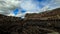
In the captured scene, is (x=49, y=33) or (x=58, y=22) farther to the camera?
(x=58, y=22)

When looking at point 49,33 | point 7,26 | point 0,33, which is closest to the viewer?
point 49,33

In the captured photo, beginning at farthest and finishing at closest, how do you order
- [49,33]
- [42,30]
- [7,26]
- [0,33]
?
[7,26] → [0,33] → [42,30] → [49,33]

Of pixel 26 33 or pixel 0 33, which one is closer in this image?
pixel 26 33

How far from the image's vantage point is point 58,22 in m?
16.1

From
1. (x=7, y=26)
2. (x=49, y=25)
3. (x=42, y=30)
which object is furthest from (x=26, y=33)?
(x=7, y=26)

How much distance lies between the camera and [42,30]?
52.3 ft

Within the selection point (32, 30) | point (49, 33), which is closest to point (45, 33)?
point (49, 33)

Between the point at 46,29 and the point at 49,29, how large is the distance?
15.3 inches

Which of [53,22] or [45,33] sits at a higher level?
[53,22]

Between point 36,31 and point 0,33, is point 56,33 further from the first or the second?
point 0,33

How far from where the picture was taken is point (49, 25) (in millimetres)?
16781

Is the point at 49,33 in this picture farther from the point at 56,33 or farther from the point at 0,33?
the point at 0,33

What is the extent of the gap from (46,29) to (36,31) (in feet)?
4.53

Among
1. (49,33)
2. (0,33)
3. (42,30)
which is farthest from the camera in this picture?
(0,33)
